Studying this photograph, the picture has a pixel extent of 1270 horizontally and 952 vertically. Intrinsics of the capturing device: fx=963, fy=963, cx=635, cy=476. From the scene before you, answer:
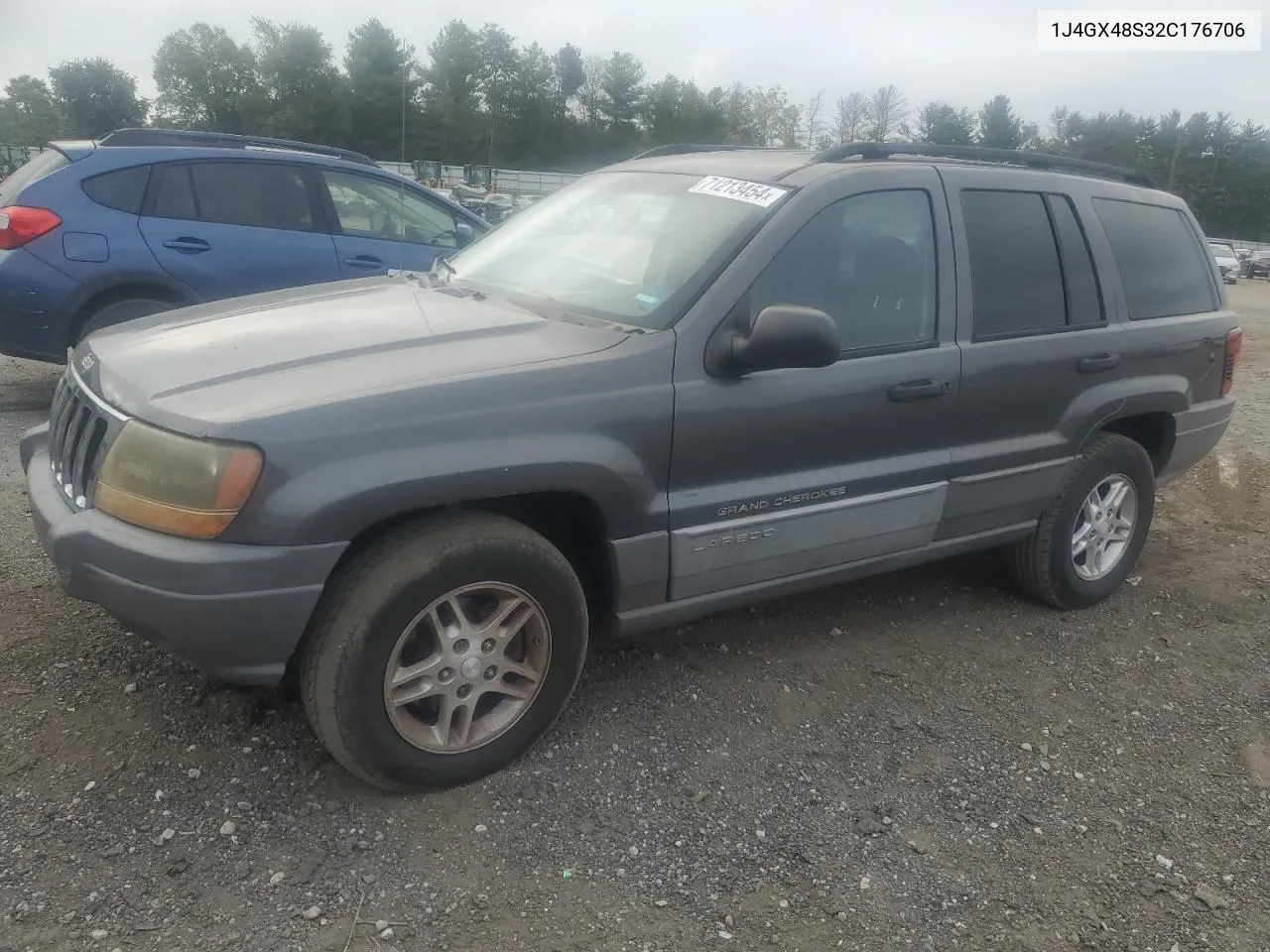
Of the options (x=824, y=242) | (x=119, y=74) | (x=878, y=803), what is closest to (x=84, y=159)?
(x=824, y=242)

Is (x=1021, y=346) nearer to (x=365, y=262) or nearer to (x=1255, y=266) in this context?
(x=365, y=262)

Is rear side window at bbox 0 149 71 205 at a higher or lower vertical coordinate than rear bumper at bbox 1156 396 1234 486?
higher

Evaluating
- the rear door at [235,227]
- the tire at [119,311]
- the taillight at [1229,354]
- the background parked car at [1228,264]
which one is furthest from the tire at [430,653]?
the background parked car at [1228,264]

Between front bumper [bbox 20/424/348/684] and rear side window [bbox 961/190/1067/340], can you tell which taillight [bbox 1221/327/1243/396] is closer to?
rear side window [bbox 961/190/1067/340]

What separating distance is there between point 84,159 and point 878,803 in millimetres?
5783

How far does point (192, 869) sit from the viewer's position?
230 cm

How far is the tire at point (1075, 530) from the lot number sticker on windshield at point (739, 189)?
5.86ft

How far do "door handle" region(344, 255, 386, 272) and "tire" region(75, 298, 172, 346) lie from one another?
1.18m

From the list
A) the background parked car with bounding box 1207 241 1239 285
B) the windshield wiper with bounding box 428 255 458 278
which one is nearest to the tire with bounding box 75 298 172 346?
the windshield wiper with bounding box 428 255 458 278

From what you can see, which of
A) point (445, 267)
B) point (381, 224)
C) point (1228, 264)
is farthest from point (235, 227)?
point (1228, 264)

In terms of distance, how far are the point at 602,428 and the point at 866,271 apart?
3.93 feet

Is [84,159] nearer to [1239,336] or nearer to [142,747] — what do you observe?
[142,747]

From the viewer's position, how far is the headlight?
2.21 meters

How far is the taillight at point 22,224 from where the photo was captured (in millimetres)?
5551
